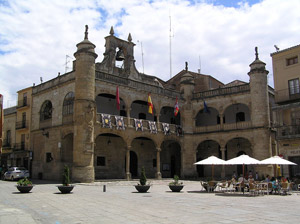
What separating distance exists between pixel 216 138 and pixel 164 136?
5510mm

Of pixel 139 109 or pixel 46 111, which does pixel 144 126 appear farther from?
pixel 46 111

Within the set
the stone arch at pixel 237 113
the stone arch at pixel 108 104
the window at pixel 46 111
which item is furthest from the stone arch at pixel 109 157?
the stone arch at pixel 237 113

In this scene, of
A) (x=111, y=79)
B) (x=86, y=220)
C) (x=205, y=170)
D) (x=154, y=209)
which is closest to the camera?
(x=86, y=220)

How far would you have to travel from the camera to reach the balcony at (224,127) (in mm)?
32719

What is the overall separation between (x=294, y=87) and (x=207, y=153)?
1243 centimetres

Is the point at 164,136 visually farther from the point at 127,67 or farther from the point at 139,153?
the point at 127,67

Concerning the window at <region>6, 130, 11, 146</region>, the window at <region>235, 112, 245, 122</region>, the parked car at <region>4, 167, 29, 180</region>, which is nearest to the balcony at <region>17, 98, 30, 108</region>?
the window at <region>6, 130, 11, 146</region>

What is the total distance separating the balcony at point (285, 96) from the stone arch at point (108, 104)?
14.3 m

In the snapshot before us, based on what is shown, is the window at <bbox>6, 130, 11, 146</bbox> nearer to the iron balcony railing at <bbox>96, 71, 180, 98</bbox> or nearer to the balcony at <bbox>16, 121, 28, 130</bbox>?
the balcony at <bbox>16, 121, 28, 130</bbox>

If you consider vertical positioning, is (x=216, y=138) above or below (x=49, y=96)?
below

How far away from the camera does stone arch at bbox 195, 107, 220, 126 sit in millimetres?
37125

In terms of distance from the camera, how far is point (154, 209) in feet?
38.5

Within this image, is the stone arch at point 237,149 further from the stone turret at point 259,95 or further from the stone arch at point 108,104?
the stone arch at point 108,104

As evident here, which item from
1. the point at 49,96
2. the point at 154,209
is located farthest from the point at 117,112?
the point at 154,209
